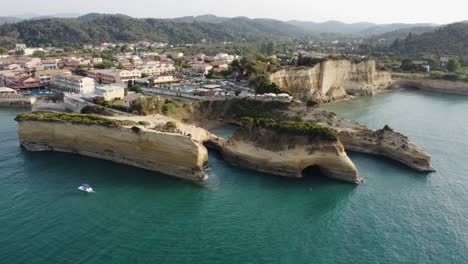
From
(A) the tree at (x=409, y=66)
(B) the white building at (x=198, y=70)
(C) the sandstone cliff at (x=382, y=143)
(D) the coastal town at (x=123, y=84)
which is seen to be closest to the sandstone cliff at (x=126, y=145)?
(D) the coastal town at (x=123, y=84)

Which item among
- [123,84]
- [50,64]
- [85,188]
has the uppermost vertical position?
[50,64]

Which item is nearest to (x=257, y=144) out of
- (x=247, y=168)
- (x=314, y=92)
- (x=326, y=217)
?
(x=247, y=168)

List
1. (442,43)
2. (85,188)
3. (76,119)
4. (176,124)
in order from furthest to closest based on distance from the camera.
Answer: (442,43) < (176,124) < (76,119) < (85,188)

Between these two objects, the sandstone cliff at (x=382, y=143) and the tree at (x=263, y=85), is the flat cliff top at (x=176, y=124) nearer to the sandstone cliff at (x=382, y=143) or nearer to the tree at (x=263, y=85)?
the sandstone cliff at (x=382, y=143)

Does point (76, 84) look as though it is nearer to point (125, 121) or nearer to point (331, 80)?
point (125, 121)

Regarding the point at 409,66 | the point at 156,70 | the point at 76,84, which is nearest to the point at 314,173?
the point at 76,84
